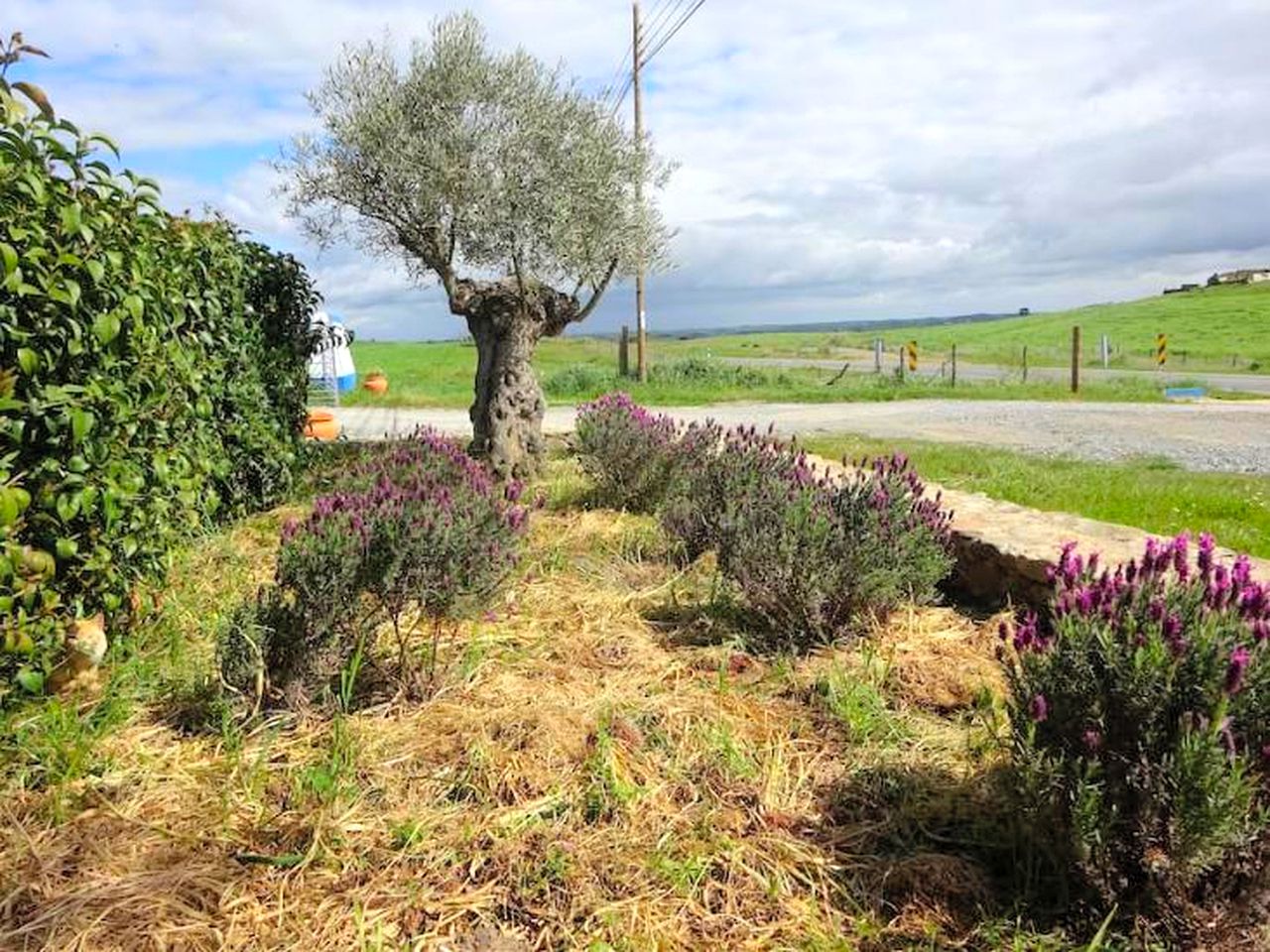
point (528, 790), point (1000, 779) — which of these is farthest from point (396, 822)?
point (1000, 779)

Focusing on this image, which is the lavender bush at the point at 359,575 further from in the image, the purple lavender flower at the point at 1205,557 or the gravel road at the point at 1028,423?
the gravel road at the point at 1028,423

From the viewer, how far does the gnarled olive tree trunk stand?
30.6ft

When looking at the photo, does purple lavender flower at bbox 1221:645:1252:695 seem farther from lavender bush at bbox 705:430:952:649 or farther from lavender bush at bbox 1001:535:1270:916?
lavender bush at bbox 705:430:952:649

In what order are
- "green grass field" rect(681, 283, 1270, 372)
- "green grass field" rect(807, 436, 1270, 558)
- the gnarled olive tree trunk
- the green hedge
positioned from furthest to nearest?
"green grass field" rect(681, 283, 1270, 372)
the gnarled olive tree trunk
"green grass field" rect(807, 436, 1270, 558)
the green hedge

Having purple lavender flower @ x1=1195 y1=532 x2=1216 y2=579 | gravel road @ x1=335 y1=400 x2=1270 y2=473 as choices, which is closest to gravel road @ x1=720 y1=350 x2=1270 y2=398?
gravel road @ x1=335 y1=400 x2=1270 y2=473

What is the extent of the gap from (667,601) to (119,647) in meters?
2.51

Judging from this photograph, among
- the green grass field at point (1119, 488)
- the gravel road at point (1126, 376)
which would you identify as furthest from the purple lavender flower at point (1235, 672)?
the gravel road at point (1126, 376)

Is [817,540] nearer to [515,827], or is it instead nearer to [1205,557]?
[1205,557]

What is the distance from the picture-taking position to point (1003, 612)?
15.0 ft

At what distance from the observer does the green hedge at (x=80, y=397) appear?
9.79 feet

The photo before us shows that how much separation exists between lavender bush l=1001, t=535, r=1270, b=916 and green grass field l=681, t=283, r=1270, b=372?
4158 centimetres

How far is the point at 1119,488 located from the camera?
884cm

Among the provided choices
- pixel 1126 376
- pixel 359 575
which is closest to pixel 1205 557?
pixel 359 575

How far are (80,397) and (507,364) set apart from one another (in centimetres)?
614
